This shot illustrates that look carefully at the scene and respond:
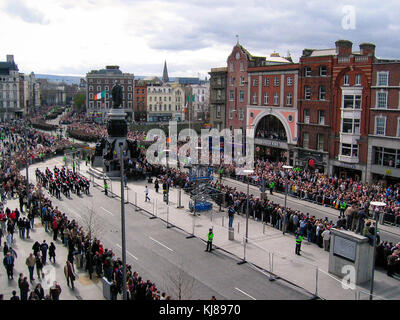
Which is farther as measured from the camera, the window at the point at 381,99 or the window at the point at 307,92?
the window at the point at 307,92

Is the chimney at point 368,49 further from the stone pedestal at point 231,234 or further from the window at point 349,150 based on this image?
the stone pedestal at point 231,234

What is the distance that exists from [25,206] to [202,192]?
1369 centimetres

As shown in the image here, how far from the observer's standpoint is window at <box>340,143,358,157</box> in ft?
139

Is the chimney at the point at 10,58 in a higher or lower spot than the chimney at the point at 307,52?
higher

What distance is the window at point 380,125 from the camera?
39.7m

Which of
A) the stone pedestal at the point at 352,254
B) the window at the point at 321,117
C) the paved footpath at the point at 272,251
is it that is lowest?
the paved footpath at the point at 272,251

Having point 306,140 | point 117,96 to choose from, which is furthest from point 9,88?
point 306,140

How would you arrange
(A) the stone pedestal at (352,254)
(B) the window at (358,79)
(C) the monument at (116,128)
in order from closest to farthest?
(A) the stone pedestal at (352,254) < (B) the window at (358,79) < (C) the monument at (116,128)

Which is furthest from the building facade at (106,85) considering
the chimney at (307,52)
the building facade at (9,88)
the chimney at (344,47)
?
the chimney at (344,47)

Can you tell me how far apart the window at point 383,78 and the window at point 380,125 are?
3.23 meters

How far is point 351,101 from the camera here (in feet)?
140

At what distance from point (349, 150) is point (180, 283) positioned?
31.4 metres

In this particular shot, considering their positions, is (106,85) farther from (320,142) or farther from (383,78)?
(383,78)

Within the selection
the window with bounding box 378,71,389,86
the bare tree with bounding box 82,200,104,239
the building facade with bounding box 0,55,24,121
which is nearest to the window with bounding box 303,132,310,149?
the window with bounding box 378,71,389,86
